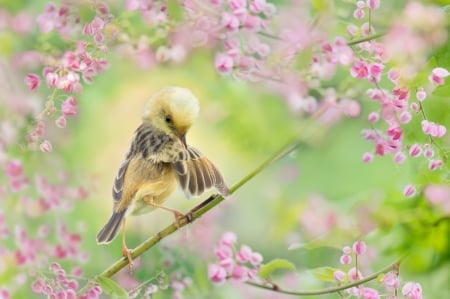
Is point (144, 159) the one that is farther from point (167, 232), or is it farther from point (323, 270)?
point (323, 270)

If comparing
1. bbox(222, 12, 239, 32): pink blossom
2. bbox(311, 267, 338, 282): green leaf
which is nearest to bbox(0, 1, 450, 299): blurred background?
bbox(311, 267, 338, 282): green leaf

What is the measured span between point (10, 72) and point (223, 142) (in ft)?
0.99

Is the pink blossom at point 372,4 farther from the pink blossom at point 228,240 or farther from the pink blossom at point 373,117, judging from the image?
the pink blossom at point 228,240

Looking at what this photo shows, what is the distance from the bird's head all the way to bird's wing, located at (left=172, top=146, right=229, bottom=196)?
0.06 ft

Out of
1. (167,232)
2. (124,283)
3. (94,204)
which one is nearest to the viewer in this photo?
(167,232)

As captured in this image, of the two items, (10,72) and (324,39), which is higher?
(10,72)

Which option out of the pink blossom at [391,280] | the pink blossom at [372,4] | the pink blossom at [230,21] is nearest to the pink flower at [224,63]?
the pink blossom at [230,21]

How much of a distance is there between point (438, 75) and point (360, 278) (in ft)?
0.63

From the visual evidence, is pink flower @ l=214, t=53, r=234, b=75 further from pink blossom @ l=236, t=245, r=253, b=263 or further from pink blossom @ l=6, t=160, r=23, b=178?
pink blossom @ l=6, t=160, r=23, b=178

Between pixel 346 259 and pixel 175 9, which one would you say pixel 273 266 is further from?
pixel 175 9

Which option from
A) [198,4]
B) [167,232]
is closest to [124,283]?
[167,232]

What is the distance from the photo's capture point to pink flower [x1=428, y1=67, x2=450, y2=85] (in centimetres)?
82

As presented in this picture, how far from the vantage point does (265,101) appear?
120cm

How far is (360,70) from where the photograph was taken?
0.85 m
